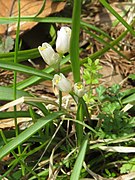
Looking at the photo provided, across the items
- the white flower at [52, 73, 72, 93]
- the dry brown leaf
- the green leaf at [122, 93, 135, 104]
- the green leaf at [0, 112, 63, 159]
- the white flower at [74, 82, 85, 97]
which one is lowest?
the green leaf at [0, 112, 63, 159]

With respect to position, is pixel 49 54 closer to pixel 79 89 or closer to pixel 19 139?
pixel 79 89

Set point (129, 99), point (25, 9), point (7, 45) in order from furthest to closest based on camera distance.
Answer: point (25, 9) < point (7, 45) < point (129, 99)

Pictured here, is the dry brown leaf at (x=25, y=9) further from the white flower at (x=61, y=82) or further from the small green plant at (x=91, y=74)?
the white flower at (x=61, y=82)

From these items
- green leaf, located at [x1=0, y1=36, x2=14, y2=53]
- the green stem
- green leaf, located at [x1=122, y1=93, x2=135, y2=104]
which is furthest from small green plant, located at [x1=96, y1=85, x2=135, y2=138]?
green leaf, located at [x1=0, y1=36, x2=14, y2=53]

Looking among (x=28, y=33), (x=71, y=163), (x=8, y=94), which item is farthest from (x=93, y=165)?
(x=28, y=33)

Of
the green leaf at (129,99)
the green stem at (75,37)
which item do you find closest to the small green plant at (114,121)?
the green leaf at (129,99)

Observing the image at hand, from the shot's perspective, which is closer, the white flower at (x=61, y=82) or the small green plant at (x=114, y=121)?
the white flower at (x=61, y=82)

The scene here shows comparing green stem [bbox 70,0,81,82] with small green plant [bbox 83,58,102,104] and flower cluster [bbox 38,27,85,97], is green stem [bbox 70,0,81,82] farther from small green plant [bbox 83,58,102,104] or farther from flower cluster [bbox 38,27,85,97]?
small green plant [bbox 83,58,102,104]

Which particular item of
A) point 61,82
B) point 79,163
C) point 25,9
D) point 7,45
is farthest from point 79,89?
point 25,9
